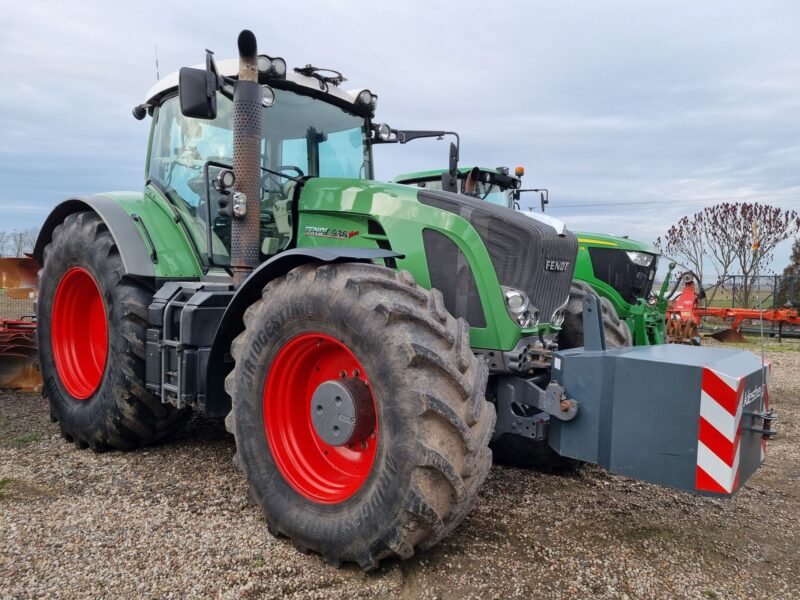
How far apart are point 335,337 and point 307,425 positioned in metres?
0.64

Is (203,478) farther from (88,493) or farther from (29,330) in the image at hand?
(29,330)

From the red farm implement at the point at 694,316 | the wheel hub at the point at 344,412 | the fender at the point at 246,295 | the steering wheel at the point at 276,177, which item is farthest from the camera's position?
the red farm implement at the point at 694,316

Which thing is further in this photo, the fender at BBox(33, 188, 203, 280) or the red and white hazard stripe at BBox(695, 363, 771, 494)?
the fender at BBox(33, 188, 203, 280)

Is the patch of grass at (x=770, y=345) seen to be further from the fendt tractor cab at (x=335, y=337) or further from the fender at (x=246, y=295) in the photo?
the fender at (x=246, y=295)

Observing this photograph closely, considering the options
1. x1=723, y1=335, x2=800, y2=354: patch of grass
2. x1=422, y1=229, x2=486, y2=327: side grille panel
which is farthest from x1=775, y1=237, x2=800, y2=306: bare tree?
x1=422, y1=229, x2=486, y2=327: side grille panel

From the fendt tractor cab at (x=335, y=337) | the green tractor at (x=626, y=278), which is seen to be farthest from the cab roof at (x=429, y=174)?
the fendt tractor cab at (x=335, y=337)

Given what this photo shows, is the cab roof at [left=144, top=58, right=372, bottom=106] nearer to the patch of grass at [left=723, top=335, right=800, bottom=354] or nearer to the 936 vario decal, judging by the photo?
the 936 vario decal

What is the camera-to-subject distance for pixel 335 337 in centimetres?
287

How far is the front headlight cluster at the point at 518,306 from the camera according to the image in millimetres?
3242

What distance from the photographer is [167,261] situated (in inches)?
169

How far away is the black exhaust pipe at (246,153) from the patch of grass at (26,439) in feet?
7.65

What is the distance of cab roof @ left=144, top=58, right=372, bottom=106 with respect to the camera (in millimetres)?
4094

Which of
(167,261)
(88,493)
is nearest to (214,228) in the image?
(167,261)

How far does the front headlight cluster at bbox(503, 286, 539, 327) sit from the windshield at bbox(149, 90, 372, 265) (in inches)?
60.2
